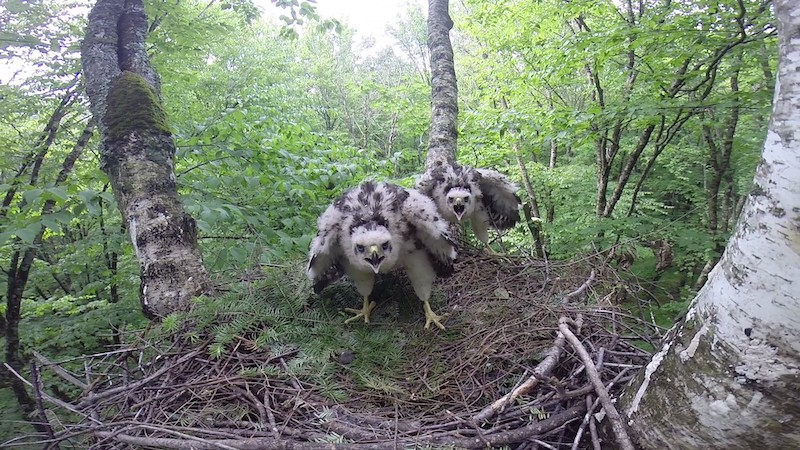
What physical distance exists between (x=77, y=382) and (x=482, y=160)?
28.0 feet

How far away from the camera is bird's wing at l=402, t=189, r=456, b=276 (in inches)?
119

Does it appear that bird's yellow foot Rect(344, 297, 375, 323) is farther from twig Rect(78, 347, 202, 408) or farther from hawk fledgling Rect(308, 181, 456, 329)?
twig Rect(78, 347, 202, 408)

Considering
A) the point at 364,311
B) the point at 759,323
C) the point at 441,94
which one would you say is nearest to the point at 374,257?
the point at 364,311

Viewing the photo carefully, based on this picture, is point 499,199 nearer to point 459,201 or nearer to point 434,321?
point 459,201

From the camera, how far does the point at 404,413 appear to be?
7.30 ft

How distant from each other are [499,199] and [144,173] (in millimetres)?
3380

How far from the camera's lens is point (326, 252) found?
299 cm

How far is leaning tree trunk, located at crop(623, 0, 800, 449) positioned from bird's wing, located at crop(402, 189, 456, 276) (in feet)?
5.75

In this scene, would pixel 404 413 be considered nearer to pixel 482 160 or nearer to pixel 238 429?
pixel 238 429

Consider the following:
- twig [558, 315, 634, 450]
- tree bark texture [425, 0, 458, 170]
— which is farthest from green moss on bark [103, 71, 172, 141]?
twig [558, 315, 634, 450]


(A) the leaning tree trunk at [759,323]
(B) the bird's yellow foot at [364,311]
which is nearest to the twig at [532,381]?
(A) the leaning tree trunk at [759,323]

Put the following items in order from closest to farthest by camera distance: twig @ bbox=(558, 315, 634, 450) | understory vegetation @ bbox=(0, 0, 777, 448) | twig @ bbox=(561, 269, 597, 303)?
twig @ bbox=(558, 315, 634, 450) → understory vegetation @ bbox=(0, 0, 777, 448) → twig @ bbox=(561, 269, 597, 303)

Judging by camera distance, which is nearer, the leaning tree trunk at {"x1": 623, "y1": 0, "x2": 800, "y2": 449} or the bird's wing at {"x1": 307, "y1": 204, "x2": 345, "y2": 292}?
the leaning tree trunk at {"x1": 623, "y1": 0, "x2": 800, "y2": 449}

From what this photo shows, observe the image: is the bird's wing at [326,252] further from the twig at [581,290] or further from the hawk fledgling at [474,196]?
the twig at [581,290]
